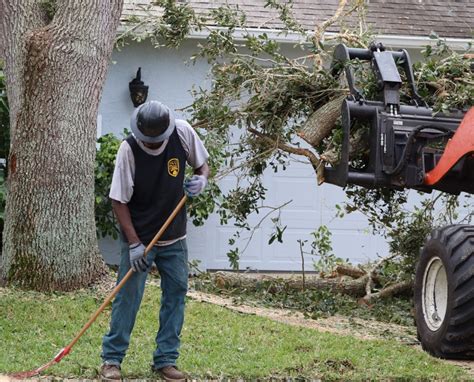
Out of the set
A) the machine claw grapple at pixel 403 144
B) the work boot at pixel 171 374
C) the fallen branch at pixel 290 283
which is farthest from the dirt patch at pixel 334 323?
the work boot at pixel 171 374

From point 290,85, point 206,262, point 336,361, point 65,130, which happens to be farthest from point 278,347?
point 206,262

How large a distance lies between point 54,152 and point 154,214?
344 centimetres

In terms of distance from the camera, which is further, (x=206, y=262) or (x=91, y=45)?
(x=206, y=262)

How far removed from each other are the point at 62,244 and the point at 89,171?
797 millimetres

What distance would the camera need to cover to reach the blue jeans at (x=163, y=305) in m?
7.32

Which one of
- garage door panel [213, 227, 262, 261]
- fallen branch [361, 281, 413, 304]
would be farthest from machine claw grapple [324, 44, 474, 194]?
garage door panel [213, 227, 262, 261]

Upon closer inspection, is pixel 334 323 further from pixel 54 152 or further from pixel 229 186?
pixel 229 186

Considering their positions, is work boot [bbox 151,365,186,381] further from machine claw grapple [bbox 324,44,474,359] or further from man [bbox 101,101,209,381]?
machine claw grapple [bbox 324,44,474,359]

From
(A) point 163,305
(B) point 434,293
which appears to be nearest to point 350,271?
(B) point 434,293

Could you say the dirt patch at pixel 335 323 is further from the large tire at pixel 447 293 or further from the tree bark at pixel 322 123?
the tree bark at pixel 322 123

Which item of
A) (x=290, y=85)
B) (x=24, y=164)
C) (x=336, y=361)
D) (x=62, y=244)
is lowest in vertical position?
(x=336, y=361)

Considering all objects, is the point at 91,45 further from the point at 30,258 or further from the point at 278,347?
the point at 278,347

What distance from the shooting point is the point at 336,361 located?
8.20m

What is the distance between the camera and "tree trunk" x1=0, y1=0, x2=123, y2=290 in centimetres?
1047
